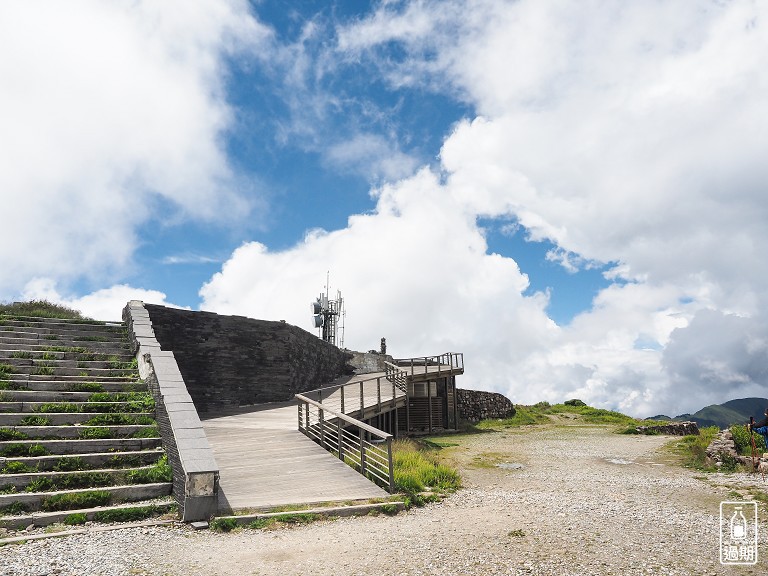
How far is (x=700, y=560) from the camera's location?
5.95 m

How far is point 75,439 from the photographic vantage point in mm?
8570

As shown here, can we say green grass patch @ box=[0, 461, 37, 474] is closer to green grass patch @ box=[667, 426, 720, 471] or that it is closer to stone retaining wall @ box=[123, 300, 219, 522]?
stone retaining wall @ box=[123, 300, 219, 522]

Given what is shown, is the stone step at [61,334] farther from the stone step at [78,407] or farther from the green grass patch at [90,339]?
the stone step at [78,407]

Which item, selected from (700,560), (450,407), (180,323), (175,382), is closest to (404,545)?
(700,560)

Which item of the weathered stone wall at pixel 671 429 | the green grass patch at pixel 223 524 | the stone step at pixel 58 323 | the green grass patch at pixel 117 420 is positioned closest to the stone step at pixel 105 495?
the green grass patch at pixel 223 524

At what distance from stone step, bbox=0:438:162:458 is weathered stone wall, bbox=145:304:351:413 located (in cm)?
808

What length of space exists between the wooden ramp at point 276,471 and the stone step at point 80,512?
30.9 inches

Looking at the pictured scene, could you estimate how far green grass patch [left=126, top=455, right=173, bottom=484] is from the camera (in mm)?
7895

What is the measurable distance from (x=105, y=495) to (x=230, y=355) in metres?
10.9

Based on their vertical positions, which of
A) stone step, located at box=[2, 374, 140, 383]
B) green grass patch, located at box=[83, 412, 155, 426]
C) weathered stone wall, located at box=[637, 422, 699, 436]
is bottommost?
weathered stone wall, located at box=[637, 422, 699, 436]

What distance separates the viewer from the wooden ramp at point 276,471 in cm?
805

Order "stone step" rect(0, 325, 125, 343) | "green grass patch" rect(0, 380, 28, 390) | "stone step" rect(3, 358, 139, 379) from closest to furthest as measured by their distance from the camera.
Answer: "green grass patch" rect(0, 380, 28, 390), "stone step" rect(3, 358, 139, 379), "stone step" rect(0, 325, 125, 343)

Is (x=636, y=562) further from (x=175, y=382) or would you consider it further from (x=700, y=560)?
(x=175, y=382)

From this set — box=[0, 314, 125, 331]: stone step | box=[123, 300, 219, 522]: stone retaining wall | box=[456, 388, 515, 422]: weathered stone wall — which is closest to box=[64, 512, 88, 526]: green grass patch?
box=[123, 300, 219, 522]: stone retaining wall
